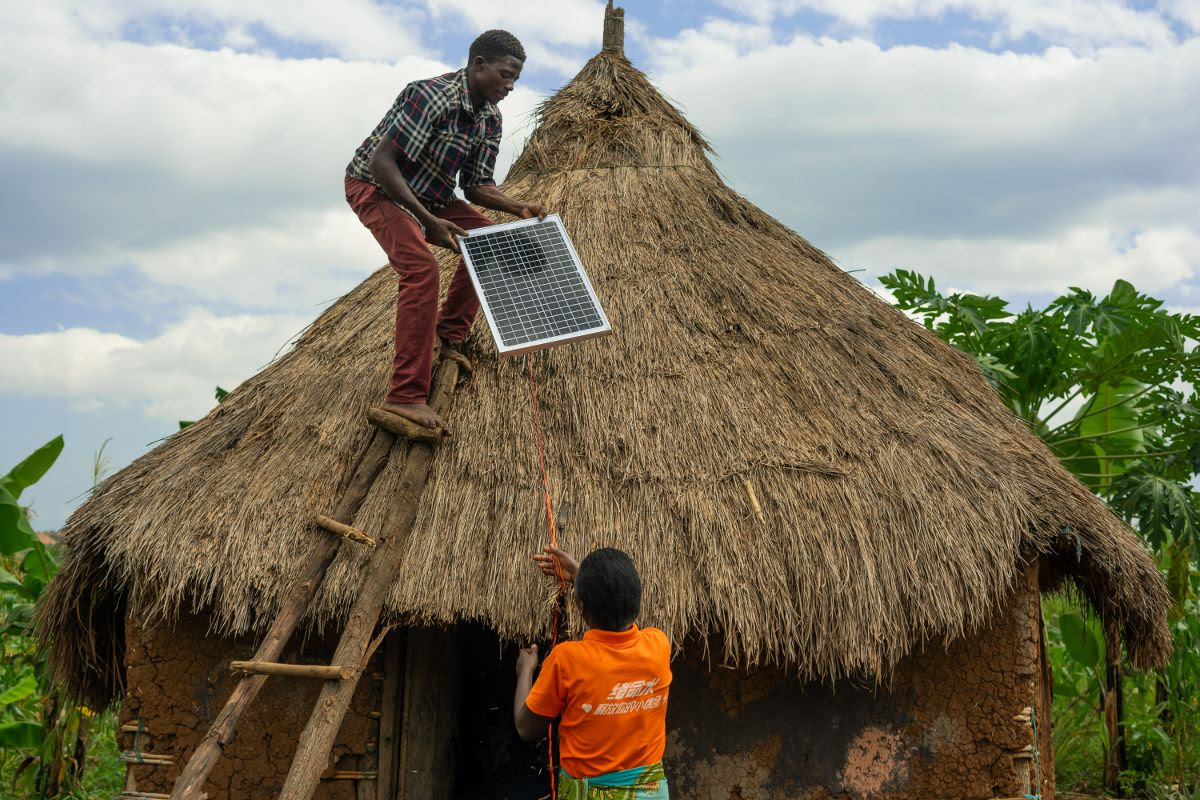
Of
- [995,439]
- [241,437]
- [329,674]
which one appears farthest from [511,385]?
[995,439]

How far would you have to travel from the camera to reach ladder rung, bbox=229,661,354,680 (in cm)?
385

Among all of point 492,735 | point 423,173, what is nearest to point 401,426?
point 423,173

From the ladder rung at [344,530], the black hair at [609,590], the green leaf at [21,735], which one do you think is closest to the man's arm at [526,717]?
A: the black hair at [609,590]

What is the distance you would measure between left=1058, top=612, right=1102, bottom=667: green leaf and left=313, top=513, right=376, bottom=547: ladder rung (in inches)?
212

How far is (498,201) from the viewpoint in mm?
5141

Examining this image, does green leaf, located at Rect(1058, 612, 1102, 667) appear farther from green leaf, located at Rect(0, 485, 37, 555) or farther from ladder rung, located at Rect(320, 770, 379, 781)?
green leaf, located at Rect(0, 485, 37, 555)

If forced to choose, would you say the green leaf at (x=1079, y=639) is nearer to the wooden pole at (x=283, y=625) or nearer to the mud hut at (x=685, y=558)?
the mud hut at (x=685, y=558)

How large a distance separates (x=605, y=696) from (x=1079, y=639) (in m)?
5.88

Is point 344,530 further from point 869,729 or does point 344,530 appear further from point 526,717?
point 869,729

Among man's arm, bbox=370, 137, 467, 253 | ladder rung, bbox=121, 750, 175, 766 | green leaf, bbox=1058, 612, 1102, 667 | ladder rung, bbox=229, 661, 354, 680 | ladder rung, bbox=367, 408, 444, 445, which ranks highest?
man's arm, bbox=370, 137, 467, 253

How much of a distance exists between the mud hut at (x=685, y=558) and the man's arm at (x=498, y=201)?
2.45 ft

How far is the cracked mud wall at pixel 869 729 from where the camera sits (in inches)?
193

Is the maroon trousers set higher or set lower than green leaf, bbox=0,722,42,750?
higher

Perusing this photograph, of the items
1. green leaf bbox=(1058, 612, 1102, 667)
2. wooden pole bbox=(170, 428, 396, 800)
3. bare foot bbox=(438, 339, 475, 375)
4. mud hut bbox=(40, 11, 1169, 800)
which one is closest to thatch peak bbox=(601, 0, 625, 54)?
mud hut bbox=(40, 11, 1169, 800)
